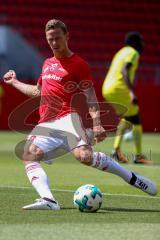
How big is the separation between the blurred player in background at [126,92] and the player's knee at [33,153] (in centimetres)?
576

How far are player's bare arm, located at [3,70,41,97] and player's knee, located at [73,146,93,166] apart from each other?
0.94 meters

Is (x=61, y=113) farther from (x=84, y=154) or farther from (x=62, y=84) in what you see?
(x=84, y=154)

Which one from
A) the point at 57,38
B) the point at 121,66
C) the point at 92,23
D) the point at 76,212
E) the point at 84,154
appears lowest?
the point at 76,212

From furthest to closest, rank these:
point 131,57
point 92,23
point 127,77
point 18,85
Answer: point 92,23 → point 131,57 → point 127,77 → point 18,85

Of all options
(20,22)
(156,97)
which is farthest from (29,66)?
(156,97)

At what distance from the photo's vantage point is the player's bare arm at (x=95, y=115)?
841 centimetres

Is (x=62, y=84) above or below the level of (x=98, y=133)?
above

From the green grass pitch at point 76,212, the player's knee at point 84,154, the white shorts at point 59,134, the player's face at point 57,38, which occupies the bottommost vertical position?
the green grass pitch at point 76,212

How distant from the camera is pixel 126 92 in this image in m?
16.3

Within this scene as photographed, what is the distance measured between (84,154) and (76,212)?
61 centimetres

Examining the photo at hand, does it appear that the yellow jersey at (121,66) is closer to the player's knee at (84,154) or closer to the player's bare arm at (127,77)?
the player's bare arm at (127,77)

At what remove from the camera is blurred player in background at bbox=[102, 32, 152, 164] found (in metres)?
15.2

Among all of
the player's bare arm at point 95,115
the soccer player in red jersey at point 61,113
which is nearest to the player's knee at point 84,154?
the soccer player in red jersey at point 61,113

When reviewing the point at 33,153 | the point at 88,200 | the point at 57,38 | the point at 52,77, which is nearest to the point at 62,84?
the point at 52,77
